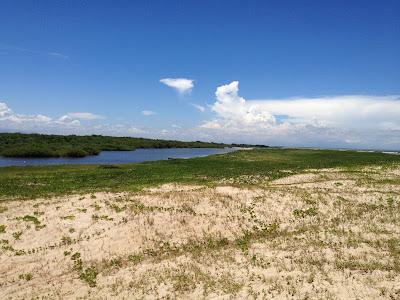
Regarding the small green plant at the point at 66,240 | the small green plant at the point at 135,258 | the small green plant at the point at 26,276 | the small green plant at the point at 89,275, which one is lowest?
the small green plant at the point at 26,276

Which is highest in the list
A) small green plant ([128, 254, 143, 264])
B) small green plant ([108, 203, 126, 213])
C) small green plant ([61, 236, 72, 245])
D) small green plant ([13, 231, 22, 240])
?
small green plant ([108, 203, 126, 213])

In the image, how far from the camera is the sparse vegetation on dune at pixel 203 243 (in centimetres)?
2052

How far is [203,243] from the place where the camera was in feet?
90.3

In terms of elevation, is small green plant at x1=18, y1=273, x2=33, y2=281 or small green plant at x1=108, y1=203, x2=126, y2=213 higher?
small green plant at x1=108, y1=203, x2=126, y2=213

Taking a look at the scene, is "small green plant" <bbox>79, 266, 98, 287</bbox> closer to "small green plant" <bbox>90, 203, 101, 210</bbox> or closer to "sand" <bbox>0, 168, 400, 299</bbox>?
"sand" <bbox>0, 168, 400, 299</bbox>

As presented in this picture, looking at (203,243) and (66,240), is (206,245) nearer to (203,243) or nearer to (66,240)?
(203,243)

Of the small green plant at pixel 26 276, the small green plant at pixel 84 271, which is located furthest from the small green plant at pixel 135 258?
the small green plant at pixel 26 276

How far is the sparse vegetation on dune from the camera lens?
67.3 ft

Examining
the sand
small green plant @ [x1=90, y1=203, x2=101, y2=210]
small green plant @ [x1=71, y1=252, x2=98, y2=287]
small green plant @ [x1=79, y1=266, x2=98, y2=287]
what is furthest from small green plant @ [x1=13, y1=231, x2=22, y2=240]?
small green plant @ [x1=79, y1=266, x2=98, y2=287]

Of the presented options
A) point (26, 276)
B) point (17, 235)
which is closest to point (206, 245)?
point (26, 276)

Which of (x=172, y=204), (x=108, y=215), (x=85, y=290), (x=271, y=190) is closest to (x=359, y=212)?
(x=271, y=190)

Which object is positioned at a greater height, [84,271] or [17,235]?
[17,235]

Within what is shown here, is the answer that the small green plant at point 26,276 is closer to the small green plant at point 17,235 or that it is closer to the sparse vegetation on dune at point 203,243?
the sparse vegetation on dune at point 203,243

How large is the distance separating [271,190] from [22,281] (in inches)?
967
